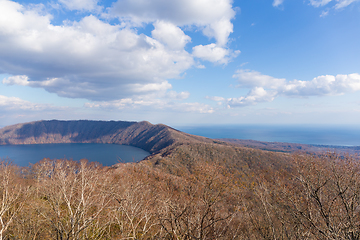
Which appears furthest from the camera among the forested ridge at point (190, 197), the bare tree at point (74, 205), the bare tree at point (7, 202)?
the forested ridge at point (190, 197)

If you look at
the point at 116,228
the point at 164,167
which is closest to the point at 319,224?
the point at 116,228

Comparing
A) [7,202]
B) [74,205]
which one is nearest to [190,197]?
[74,205]

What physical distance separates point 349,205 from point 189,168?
68555 mm

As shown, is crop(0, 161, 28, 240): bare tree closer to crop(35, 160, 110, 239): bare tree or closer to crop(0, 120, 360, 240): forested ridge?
crop(0, 120, 360, 240): forested ridge

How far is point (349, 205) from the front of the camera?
940 centimetres

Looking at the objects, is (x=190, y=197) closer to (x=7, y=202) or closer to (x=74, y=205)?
(x=74, y=205)

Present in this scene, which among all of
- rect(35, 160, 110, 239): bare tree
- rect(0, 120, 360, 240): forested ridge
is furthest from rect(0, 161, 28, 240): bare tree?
rect(35, 160, 110, 239): bare tree

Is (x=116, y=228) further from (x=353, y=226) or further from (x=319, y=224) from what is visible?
(x=353, y=226)

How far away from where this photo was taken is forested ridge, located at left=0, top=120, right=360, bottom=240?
349 inches

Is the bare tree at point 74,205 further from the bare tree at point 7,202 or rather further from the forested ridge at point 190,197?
the bare tree at point 7,202

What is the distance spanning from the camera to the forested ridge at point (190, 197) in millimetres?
8867

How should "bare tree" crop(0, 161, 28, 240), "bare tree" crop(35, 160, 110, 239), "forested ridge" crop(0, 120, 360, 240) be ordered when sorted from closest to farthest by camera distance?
"bare tree" crop(0, 161, 28, 240)
"bare tree" crop(35, 160, 110, 239)
"forested ridge" crop(0, 120, 360, 240)

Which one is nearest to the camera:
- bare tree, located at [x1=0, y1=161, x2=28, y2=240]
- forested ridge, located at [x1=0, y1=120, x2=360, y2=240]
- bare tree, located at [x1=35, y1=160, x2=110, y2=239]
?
bare tree, located at [x1=0, y1=161, x2=28, y2=240]

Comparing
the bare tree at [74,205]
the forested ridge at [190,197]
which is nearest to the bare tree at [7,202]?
the forested ridge at [190,197]
